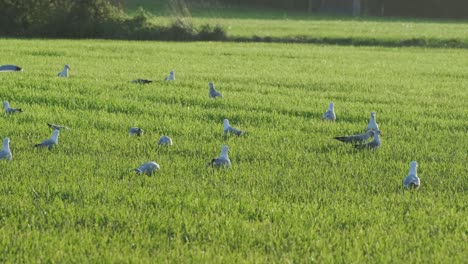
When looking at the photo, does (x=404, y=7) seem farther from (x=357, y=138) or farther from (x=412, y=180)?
(x=412, y=180)

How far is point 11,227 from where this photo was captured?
22.2 ft

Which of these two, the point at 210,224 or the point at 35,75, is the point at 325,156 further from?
the point at 35,75

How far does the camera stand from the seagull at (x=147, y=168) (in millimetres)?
8805

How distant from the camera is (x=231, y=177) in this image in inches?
346

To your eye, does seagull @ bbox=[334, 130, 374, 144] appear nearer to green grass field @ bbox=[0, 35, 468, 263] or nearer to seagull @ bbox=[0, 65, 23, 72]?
green grass field @ bbox=[0, 35, 468, 263]

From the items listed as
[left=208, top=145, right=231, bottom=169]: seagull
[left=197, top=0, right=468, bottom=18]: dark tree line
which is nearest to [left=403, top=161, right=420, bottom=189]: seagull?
[left=208, top=145, right=231, bottom=169]: seagull

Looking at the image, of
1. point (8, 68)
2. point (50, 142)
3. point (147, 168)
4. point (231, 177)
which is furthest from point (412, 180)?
point (8, 68)

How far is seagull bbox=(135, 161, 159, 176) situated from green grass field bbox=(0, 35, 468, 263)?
11 centimetres

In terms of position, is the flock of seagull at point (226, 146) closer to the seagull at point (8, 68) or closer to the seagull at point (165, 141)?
the seagull at point (165, 141)

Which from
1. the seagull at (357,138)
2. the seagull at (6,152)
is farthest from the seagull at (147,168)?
the seagull at (357,138)

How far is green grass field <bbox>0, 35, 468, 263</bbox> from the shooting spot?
6.50m

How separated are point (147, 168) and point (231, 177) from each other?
954 millimetres

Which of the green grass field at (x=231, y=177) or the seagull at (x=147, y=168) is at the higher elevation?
the seagull at (x=147, y=168)

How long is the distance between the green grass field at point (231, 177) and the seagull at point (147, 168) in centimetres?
11
